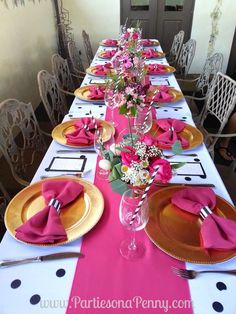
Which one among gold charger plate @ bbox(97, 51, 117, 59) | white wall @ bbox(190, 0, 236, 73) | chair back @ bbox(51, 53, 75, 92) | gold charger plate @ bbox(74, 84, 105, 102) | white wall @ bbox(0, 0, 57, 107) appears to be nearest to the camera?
gold charger plate @ bbox(74, 84, 105, 102)

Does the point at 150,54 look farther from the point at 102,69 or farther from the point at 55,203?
the point at 55,203

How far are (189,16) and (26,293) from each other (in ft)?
14.7

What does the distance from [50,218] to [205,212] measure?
50 cm

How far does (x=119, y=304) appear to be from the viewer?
669mm

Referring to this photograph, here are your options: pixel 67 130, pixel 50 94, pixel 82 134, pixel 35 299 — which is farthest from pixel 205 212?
pixel 50 94

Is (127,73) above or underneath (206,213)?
above

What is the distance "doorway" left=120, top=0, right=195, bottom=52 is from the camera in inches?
160

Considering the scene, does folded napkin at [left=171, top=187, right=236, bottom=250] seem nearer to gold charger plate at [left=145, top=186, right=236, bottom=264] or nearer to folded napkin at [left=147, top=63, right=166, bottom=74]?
gold charger plate at [left=145, top=186, right=236, bottom=264]

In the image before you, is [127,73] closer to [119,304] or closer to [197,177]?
[197,177]

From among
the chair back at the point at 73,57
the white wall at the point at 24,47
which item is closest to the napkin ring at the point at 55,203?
the white wall at the point at 24,47

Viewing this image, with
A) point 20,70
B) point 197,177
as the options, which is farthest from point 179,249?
point 20,70

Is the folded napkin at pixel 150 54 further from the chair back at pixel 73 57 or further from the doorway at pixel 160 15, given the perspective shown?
the doorway at pixel 160 15

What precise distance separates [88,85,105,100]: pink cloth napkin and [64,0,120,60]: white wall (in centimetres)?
292

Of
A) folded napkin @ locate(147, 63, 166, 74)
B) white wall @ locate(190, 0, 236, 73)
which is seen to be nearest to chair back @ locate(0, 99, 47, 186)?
folded napkin @ locate(147, 63, 166, 74)
